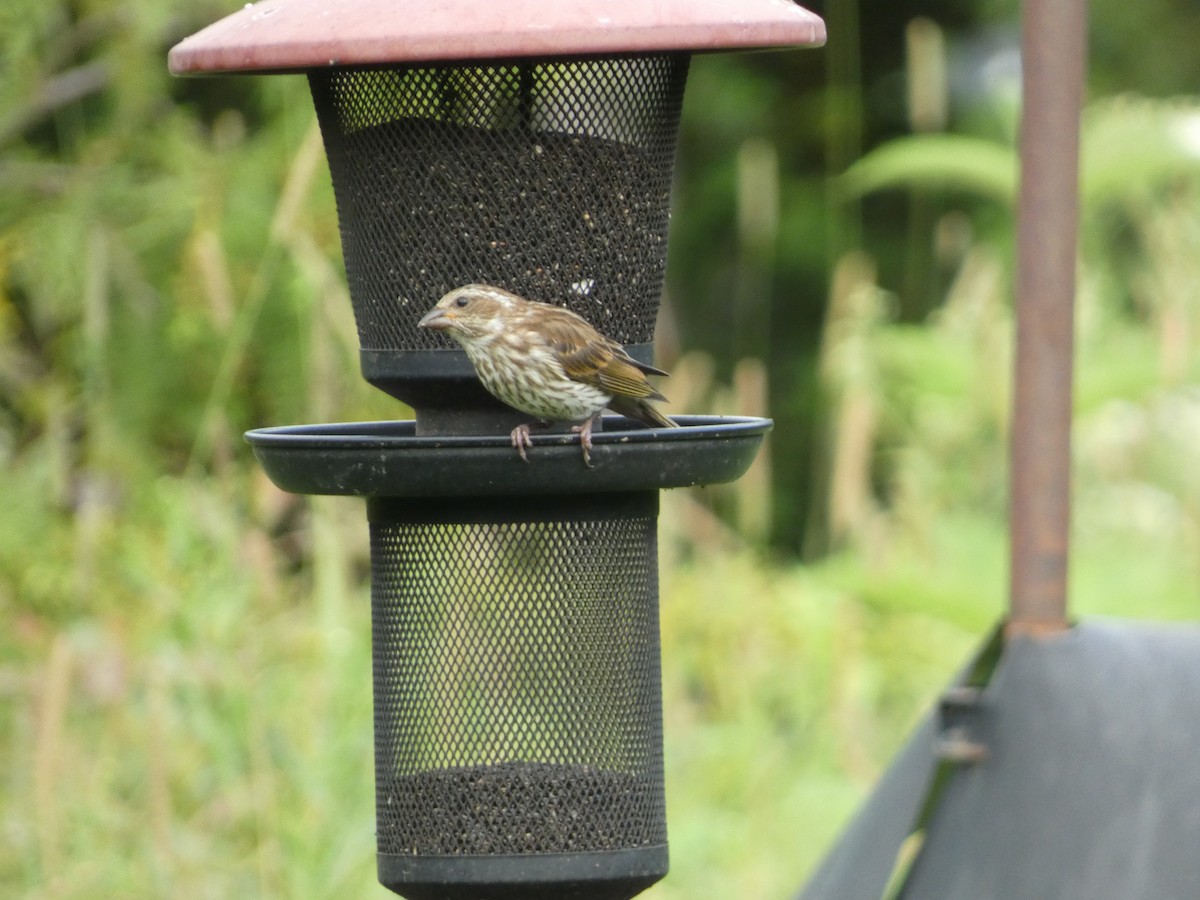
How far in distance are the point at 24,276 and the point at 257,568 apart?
193 cm

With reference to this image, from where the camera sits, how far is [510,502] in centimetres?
340

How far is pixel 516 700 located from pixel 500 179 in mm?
931

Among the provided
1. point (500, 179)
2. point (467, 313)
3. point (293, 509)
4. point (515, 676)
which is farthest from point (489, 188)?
point (293, 509)

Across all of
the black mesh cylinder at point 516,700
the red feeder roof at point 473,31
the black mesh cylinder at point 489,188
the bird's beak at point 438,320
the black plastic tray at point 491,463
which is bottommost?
the black mesh cylinder at point 516,700

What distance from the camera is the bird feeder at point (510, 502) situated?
11.1 feet

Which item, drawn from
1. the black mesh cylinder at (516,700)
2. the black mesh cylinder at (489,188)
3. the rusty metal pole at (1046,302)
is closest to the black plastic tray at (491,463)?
the black mesh cylinder at (516,700)

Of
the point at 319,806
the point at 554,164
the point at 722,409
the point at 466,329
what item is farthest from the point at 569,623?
the point at 722,409

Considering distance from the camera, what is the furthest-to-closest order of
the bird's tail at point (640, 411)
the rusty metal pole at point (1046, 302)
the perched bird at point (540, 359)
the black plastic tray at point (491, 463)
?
the bird's tail at point (640, 411) → the perched bird at point (540, 359) → the black plastic tray at point (491, 463) → the rusty metal pole at point (1046, 302)

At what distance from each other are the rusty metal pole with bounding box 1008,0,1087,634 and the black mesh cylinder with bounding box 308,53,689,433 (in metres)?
0.78

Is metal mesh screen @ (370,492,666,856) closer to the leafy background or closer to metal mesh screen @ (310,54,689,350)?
metal mesh screen @ (310,54,689,350)

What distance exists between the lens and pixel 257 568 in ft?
16.9

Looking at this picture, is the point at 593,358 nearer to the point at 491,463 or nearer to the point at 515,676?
the point at 491,463

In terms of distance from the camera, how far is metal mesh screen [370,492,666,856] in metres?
3.44

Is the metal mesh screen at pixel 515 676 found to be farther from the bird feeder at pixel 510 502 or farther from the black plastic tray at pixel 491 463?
the black plastic tray at pixel 491 463
